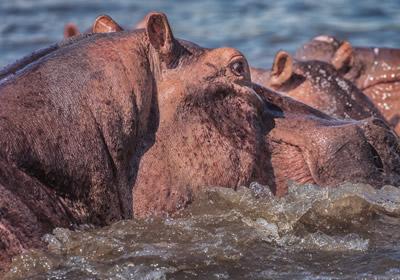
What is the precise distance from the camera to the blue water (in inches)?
552

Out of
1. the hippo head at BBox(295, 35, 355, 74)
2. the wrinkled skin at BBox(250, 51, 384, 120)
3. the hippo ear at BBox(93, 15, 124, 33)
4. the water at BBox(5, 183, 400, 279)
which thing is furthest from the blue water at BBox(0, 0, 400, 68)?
the water at BBox(5, 183, 400, 279)

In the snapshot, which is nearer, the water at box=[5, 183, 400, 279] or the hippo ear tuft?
the water at box=[5, 183, 400, 279]

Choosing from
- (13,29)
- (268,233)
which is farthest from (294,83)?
(13,29)

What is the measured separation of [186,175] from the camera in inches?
149

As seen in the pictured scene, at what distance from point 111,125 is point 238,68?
88 centimetres

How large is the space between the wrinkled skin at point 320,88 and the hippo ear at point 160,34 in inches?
127

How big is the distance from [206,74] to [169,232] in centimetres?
83

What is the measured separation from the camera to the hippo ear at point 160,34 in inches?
152

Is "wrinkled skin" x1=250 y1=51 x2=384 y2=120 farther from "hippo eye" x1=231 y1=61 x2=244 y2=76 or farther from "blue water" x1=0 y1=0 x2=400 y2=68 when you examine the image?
"blue water" x1=0 y1=0 x2=400 y2=68

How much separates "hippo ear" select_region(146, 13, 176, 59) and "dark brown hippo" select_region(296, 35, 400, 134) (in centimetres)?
497

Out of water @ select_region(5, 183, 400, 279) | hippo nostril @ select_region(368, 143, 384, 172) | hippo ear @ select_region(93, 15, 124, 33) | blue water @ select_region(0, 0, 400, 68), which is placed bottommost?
water @ select_region(5, 183, 400, 279)

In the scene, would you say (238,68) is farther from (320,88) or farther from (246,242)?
(320,88)

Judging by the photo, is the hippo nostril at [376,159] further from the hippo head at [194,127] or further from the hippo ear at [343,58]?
the hippo ear at [343,58]

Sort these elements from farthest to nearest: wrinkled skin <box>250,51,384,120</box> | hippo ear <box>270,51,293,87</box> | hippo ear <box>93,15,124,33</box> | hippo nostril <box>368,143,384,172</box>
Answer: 1. hippo ear <box>270,51,293,87</box>
2. wrinkled skin <box>250,51,384,120</box>
3. hippo ear <box>93,15,124,33</box>
4. hippo nostril <box>368,143,384,172</box>
